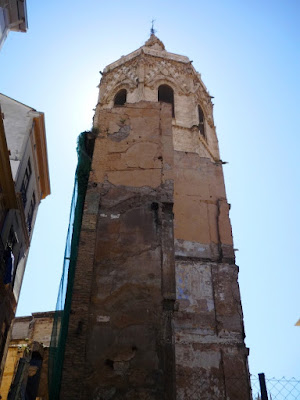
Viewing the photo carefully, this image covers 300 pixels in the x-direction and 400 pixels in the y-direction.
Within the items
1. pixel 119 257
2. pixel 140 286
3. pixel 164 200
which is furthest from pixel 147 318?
pixel 164 200

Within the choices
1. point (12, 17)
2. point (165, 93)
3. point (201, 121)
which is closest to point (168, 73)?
point (165, 93)

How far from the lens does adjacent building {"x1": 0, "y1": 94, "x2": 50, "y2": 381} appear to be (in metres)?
12.7

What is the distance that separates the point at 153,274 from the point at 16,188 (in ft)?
25.2

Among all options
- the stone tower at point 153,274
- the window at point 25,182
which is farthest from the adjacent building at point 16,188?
the stone tower at point 153,274

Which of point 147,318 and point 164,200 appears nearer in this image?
point 147,318

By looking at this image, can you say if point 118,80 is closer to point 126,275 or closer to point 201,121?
point 201,121

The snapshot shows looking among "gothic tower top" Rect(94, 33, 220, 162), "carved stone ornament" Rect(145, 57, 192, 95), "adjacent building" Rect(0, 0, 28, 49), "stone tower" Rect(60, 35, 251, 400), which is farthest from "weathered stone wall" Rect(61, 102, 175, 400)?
"carved stone ornament" Rect(145, 57, 192, 95)

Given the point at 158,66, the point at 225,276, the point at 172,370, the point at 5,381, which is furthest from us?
the point at 158,66

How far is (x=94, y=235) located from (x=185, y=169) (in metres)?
7.08

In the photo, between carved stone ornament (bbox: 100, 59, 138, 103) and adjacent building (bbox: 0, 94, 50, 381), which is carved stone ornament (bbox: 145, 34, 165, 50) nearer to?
carved stone ornament (bbox: 100, 59, 138, 103)

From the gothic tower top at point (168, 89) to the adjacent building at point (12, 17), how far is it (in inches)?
238

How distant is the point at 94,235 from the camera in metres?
8.44

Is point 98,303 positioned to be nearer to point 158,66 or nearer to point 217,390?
point 217,390

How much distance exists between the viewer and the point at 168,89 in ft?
64.1
